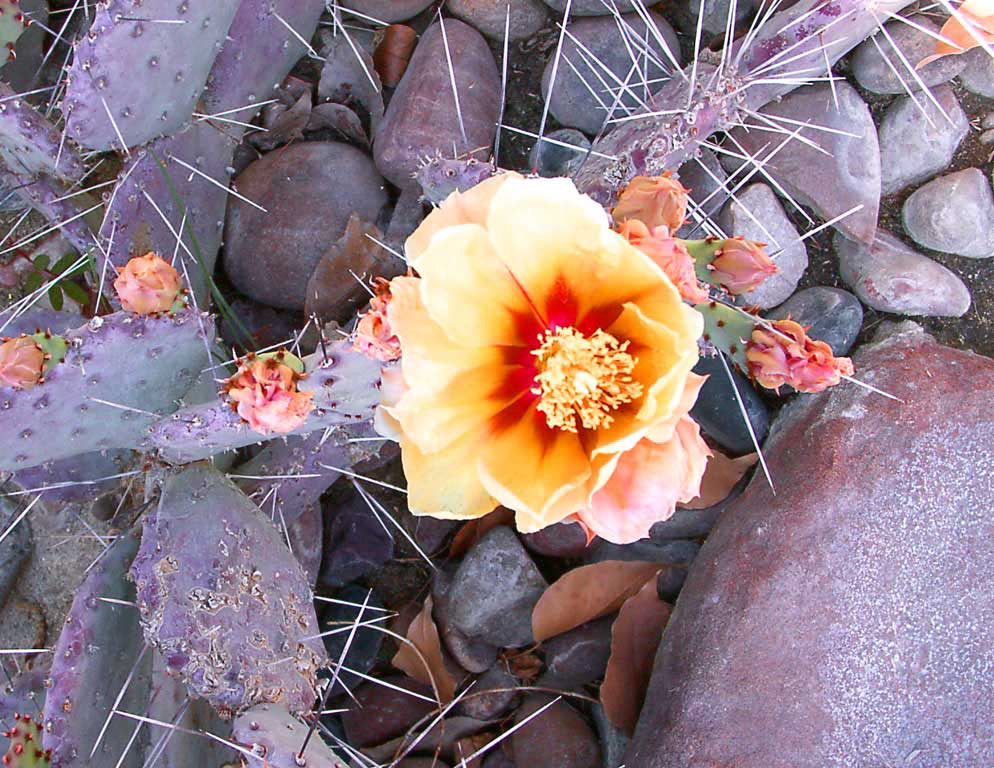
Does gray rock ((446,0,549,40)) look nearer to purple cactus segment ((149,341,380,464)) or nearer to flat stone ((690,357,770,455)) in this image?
flat stone ((690,357,770,455))

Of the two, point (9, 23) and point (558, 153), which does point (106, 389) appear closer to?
point (9, 23)

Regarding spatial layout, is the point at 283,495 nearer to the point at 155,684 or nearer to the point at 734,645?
the point at 155,684

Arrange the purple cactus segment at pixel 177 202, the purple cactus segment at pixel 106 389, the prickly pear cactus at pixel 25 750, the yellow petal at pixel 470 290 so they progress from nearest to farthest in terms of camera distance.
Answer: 1. the yellow petal at pixel 470 290
2. the purple cactus segment at pixel 106 389
3. the prickly pear cactus at pixel 25 750
4. the purple cactus segment at pixel 177 202

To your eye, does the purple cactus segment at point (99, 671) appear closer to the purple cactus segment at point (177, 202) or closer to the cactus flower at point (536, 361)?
the purple cactus segment at point (177, 202)

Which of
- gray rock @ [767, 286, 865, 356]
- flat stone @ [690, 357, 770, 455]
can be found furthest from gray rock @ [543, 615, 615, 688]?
gray rock @ [767, 286, 865, 356]

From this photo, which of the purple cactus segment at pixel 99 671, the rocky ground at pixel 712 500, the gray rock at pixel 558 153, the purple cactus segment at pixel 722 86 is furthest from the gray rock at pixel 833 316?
the purple cactus segment at pixel 99 671

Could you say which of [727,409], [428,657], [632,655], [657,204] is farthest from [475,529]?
[657,204]
